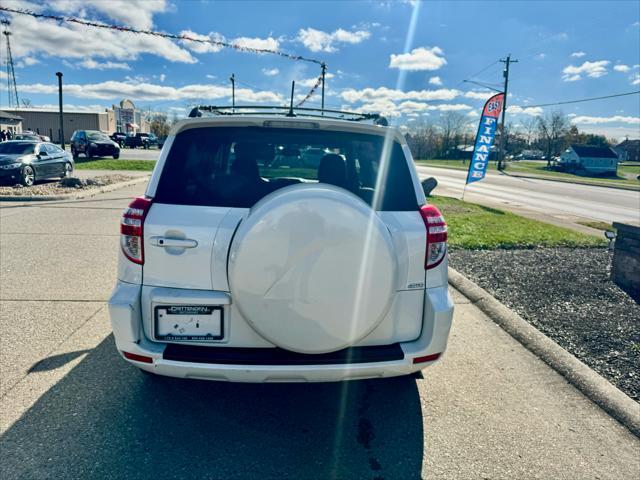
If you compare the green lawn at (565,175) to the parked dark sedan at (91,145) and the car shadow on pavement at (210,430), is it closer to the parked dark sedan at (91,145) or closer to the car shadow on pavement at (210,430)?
the parked dark sedan at (91,145)

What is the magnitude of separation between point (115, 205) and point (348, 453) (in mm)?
10838

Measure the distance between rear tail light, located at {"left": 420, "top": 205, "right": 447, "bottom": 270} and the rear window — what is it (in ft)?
0.40

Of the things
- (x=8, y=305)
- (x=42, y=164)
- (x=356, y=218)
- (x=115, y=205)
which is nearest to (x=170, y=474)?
(x=356, y=218)

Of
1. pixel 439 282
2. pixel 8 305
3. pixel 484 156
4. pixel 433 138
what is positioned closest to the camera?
pixel 439 282

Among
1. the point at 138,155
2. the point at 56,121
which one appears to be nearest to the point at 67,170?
the point at 138,155

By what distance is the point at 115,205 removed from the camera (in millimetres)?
11656

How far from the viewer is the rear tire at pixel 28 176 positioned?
577 inches

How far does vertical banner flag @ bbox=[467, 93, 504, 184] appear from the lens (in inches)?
585

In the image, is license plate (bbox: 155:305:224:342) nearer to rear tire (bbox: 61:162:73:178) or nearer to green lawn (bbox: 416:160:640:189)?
rear tire (bbox: 61:162:73:178)

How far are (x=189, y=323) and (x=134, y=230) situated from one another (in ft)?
1.95

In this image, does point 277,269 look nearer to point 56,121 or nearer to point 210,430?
point 210,430

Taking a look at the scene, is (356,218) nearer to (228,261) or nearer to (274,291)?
(274,291)

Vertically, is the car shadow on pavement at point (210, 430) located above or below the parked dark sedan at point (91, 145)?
below

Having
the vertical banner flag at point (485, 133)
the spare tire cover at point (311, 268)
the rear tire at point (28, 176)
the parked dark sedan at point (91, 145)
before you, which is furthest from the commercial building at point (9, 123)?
the spare tire cover at point (311, 268)
